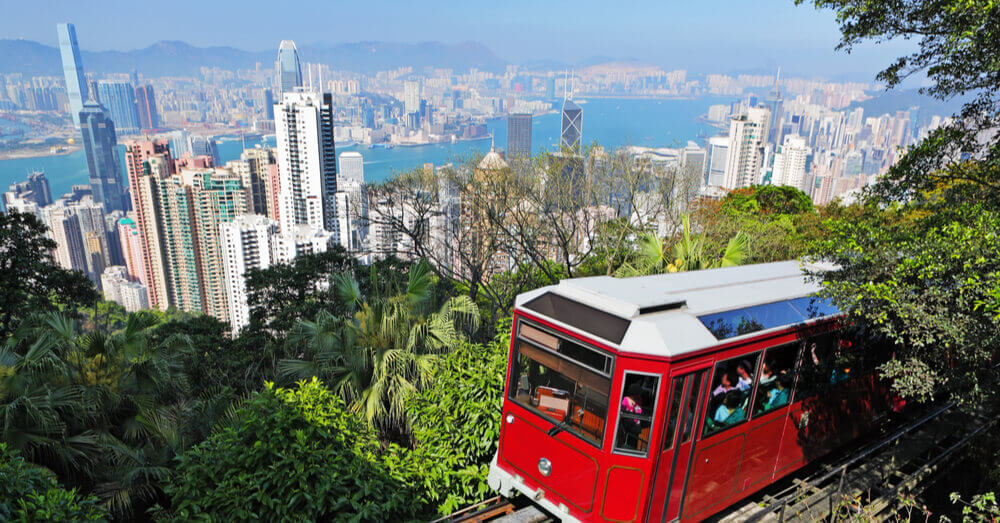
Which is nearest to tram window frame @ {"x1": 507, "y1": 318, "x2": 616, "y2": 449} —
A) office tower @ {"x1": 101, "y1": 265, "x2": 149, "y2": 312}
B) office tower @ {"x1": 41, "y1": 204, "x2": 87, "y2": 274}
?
office tower @ {"x1": 101, "y1": 265, "x2": 149, "y2": 312}

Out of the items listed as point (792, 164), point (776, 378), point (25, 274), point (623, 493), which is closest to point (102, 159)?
point (25, 274)

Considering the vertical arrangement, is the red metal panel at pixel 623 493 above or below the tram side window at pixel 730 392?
below

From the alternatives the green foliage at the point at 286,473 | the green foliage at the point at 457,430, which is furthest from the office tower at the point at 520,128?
the green foliage at the point at 286,473

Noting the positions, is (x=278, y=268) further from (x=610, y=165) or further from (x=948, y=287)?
(x=948, y=287)

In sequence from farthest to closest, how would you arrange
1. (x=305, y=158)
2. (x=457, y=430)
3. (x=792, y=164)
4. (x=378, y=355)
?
(x=792, y=164), (x=305, y=158), (x=378, y=355), (x=457, y=430)

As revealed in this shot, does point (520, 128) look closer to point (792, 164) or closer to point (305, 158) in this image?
point (305, 158)

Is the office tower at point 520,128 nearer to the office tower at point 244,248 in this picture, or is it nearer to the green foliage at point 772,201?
the office tower at point 244,248
